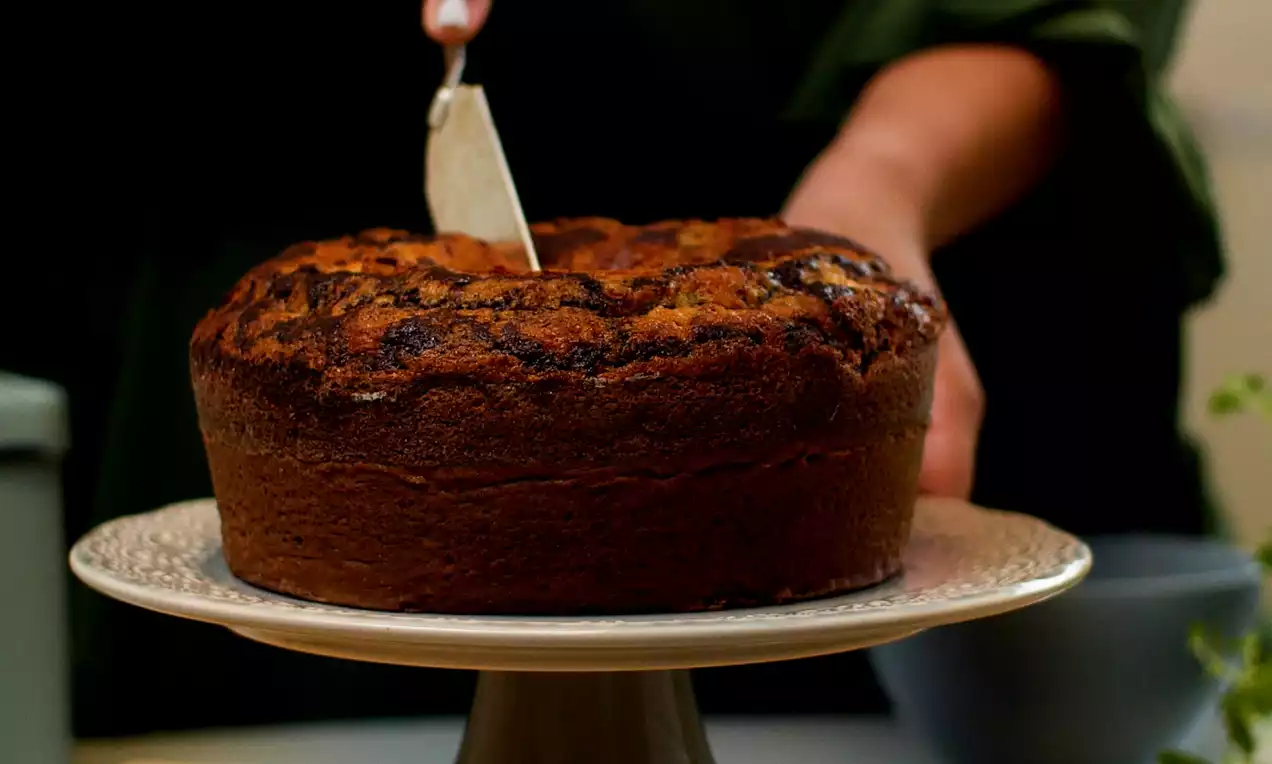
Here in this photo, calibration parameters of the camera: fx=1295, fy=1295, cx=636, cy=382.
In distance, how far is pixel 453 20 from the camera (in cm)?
95

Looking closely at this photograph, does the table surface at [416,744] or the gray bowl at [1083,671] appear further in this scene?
the table surface at [416,744]

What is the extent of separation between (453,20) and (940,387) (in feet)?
1.61

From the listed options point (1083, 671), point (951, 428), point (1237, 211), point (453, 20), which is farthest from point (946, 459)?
point (1237, 211)

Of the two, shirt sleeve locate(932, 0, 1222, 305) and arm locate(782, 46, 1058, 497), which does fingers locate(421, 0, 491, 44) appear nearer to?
arm locate(782, 46, 1058, 497)

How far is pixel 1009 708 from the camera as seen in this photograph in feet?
3.62

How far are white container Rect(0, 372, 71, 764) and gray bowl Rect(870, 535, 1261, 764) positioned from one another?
0.75m

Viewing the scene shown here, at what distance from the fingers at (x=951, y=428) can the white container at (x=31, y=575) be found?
0.73 metres

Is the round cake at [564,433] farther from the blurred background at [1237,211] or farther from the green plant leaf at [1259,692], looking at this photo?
the blurred background at [1237,211]

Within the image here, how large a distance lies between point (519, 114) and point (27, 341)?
60cm

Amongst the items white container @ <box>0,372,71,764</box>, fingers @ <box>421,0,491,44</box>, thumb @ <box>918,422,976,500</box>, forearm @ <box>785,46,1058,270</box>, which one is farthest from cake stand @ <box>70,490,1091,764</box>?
fingers @ <box>421,0,491,44</box>

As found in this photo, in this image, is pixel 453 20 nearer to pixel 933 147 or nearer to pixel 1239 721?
pixel 933 147

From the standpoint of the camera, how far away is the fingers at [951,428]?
1067 mm

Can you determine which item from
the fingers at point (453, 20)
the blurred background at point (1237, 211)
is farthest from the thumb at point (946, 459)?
the blurred background at point (1237, 211)

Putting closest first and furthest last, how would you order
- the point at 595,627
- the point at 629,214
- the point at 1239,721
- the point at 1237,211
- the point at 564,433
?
the point at 595,627 < the point at 564,433 < the point at 1239,721 < the point at 629,214 < the point at 1237,211
